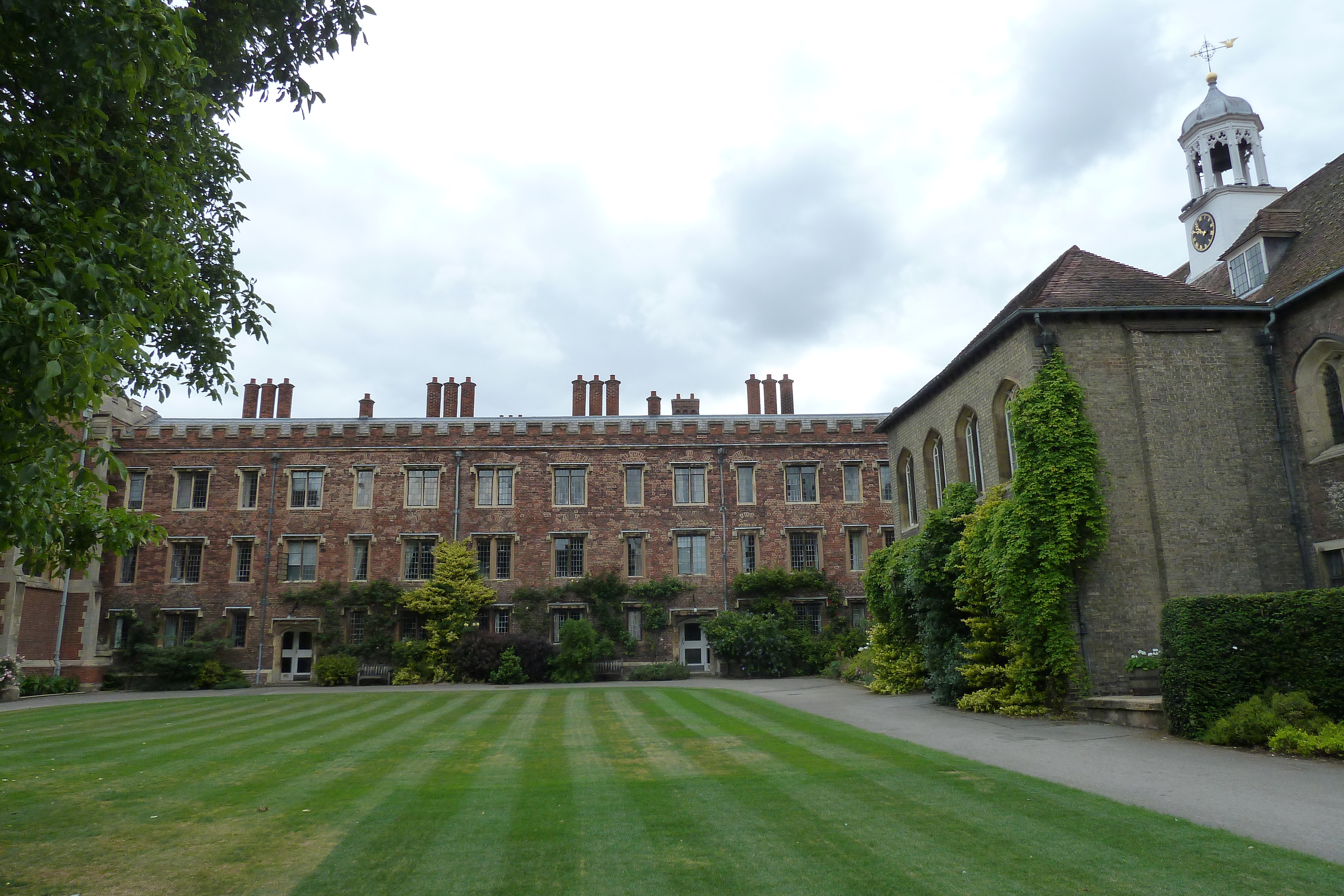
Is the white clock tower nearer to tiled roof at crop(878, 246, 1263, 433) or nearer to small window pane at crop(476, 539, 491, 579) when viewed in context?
tiled roof at crop(878, 246, 1263, 433)

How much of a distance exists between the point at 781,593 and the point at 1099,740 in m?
21.0

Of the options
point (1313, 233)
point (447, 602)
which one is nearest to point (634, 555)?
point (447, 602)

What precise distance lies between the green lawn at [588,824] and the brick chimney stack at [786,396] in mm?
25316

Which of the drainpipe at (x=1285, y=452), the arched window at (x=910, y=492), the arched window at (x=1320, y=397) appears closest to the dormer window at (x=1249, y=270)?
the drainpipe at (x=1285, y=452)

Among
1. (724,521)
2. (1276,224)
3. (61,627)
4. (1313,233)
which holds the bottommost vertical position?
(61,627)

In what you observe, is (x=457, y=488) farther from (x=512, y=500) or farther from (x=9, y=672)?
(x=9, y=672)

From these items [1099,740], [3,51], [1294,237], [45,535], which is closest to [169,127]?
[3,51]

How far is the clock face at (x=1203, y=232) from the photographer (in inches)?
1096

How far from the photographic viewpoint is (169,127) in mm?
7137

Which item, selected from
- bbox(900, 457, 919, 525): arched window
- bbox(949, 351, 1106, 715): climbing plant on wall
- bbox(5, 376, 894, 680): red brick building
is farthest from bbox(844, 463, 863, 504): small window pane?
bbox(949, 351, 1106, 715): climbing plant on wall

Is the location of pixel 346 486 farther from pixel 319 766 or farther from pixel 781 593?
pixel 319 766

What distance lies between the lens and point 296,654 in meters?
32.6

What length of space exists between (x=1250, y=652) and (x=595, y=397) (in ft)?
93.3

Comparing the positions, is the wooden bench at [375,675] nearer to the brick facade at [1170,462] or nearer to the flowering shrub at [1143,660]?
the brick facade at [1170,462]
